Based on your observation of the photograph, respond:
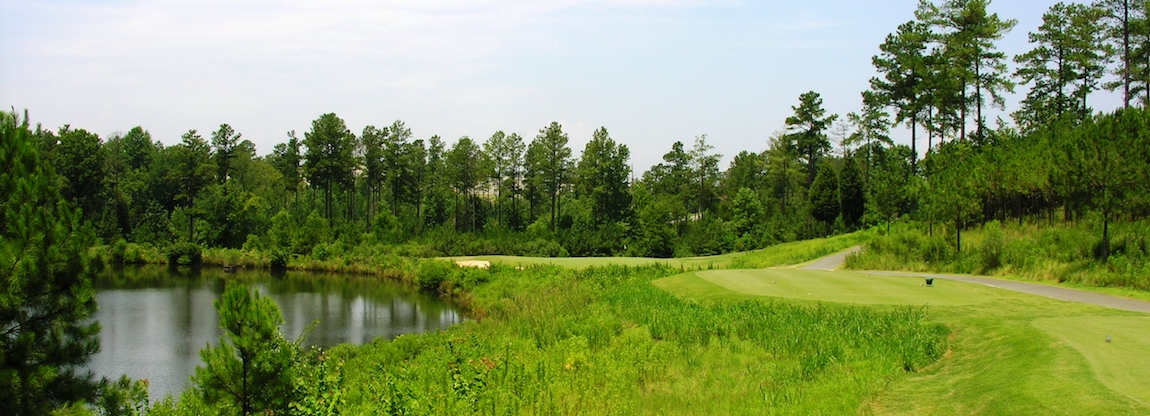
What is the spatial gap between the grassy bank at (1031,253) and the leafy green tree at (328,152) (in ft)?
183

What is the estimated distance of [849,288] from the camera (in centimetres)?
2136

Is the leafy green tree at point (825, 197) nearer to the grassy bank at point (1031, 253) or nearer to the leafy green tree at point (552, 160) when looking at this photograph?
the grassy bank at point (1031, 253)

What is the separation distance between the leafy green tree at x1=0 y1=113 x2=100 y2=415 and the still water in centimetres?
801

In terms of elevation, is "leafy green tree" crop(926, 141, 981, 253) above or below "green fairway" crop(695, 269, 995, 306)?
above

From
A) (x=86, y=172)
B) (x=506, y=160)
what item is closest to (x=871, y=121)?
(x=506, y=160)

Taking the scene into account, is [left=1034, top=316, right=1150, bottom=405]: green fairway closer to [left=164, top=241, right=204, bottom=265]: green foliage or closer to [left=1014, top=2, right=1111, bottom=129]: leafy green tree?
[left=1014, top=2, right=1111, bottom=129]: leafy green tree

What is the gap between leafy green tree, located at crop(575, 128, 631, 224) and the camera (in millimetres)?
76250

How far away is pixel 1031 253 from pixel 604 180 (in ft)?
171

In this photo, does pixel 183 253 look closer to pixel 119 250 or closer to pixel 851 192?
pixel 119 250

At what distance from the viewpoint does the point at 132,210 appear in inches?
3044

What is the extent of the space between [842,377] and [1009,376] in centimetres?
219

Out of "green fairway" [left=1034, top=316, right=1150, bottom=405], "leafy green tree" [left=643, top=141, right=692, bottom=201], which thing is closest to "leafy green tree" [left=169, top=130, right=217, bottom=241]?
"leafy green tree" [left=643, top=141, right=692, bottom=201]

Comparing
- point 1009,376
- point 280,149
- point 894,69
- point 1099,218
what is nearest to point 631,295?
point 1009,376

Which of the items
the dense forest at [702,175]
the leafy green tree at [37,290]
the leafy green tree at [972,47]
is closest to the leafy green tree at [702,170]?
the dense forest at [702,175]
